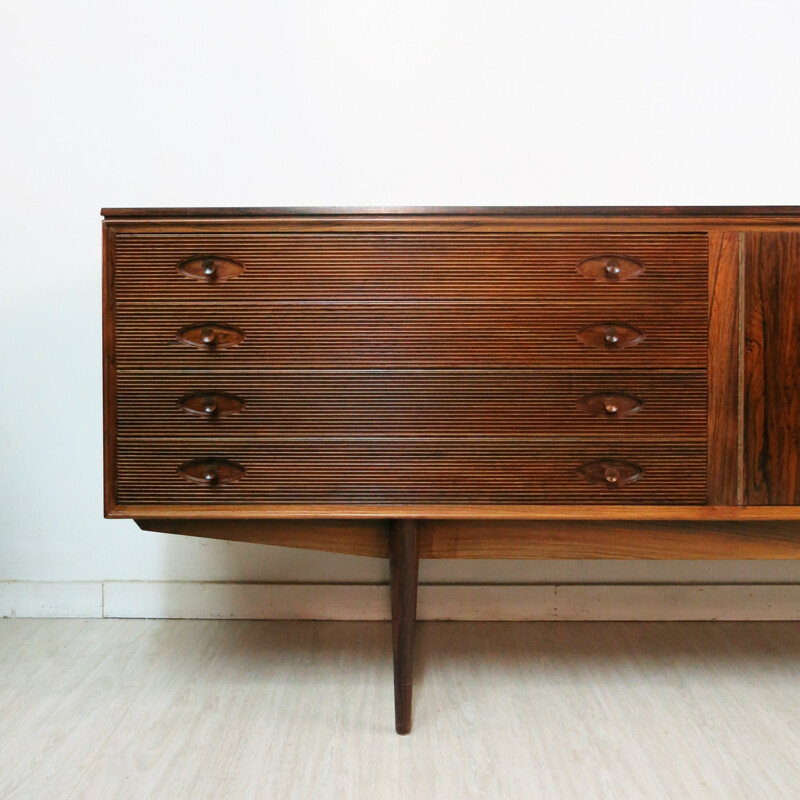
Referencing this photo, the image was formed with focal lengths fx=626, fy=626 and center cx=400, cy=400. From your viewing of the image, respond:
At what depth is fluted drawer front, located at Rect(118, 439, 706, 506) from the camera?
1.03 meters

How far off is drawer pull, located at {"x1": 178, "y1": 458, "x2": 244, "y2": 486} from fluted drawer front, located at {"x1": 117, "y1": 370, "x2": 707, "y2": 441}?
0.08 meters

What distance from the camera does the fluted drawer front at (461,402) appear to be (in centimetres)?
103

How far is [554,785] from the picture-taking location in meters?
0.95
